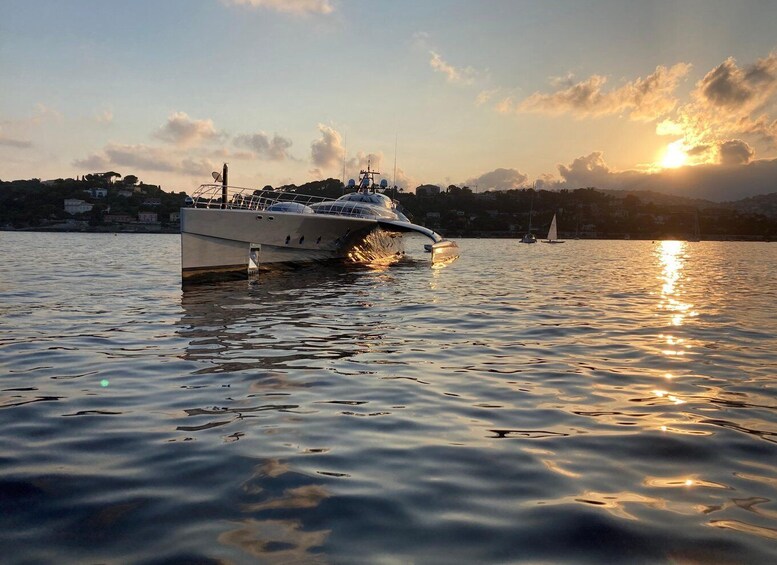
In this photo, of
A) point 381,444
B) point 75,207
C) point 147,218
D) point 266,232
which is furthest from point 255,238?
point 75,207

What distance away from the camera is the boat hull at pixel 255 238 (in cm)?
2128

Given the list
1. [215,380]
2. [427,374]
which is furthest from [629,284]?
[215,380]

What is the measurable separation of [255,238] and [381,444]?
19790 millimetres

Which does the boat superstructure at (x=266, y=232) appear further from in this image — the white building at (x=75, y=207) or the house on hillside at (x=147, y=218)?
the white building at (x=75, y=207)

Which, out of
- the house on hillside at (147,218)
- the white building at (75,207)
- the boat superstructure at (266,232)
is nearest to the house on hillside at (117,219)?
the house on hillside at (147,218)

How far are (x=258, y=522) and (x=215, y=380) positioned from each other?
4.04 m

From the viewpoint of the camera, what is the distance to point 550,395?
269 inches

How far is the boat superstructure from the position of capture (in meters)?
21.4

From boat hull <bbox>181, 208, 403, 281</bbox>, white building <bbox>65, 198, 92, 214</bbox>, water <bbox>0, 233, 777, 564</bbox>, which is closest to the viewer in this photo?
water <bbox>0, 233, 777, 564</bbox>

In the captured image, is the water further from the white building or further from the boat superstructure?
the white building

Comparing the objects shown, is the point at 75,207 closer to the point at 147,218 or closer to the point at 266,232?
the point at 147,218

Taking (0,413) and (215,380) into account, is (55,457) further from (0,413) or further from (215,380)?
(215,380)

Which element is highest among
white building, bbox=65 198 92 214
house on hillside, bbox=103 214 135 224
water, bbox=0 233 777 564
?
white building, bbox=65 198 92 214

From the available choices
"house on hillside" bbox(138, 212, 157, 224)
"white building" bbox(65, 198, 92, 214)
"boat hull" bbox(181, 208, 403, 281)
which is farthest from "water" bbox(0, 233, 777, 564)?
"white building" bbox(65, 198, 92, 214)
